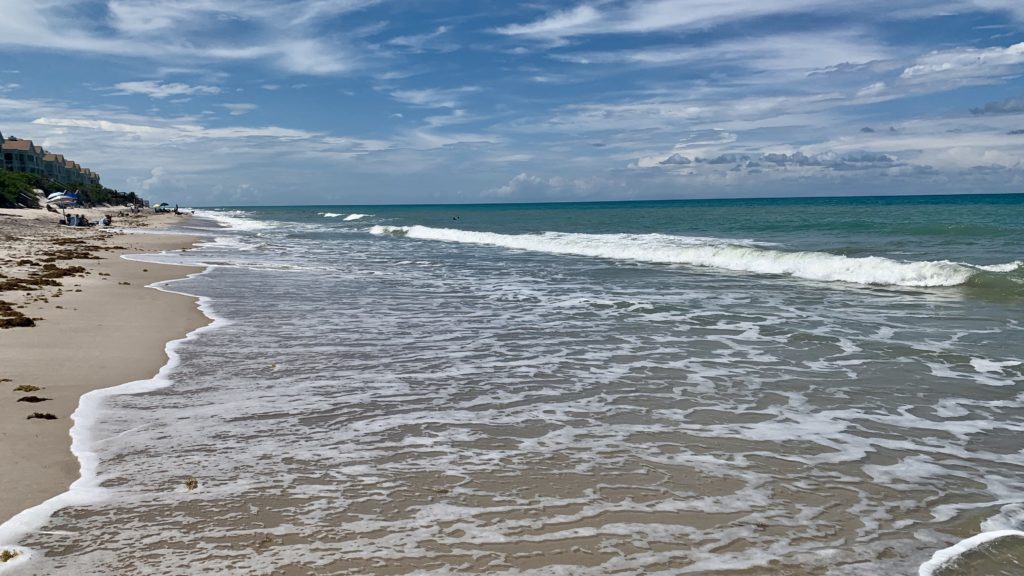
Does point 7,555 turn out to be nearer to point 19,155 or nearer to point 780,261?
point 780,261

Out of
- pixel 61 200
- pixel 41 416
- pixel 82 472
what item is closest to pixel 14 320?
pixel 41 416

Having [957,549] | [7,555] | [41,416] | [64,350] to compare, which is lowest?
[957,549]

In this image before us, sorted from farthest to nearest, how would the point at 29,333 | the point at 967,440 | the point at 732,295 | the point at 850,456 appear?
1. the point at 732,295
2. the point at 29,333
3. the point at 967,440
4. the point at 850,456

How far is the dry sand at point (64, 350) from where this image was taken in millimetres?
5156

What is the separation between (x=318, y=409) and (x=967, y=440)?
220 inches

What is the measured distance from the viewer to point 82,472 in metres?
5.12

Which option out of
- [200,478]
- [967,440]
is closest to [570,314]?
[967,440]

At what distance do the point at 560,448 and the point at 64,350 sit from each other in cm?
659

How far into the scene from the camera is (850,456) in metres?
5.69

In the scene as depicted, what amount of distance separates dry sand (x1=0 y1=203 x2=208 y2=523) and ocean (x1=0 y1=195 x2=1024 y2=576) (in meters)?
0.27

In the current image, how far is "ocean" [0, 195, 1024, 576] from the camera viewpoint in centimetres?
410

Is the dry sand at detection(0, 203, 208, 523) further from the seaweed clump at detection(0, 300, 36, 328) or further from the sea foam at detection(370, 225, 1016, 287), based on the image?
the sea foam at detection(370, 225, 1016, 287)

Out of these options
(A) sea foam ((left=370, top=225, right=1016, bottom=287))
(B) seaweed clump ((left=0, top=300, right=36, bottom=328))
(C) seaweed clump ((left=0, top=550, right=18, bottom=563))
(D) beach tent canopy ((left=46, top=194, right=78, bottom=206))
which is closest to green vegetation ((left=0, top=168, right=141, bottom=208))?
(D) beach tent canopy ((left=46, top=194, right=78, bottom=206))

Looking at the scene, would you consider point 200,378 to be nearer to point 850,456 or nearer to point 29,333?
point 29,333
